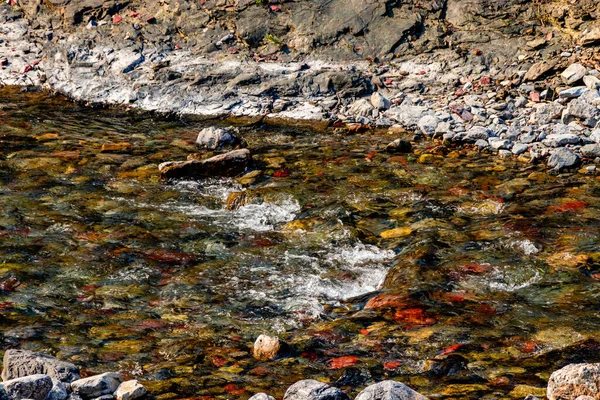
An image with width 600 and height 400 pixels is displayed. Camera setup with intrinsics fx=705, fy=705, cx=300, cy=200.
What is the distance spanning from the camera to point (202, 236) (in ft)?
28.9

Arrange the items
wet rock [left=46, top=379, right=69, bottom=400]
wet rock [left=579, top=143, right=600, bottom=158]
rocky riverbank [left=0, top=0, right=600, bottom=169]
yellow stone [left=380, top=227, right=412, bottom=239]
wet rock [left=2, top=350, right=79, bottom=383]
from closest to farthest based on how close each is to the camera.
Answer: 1. wet rock [left=46, top=379, right=69, bottom=400]
2. wet rock [left=2, top=350, right=79, bottom=383]
3. yellow stone [left=380, top=227, right=412, bottom=239]
4. wet rock [left=579, top=143, right=600, bottom=158]
5. rocky riverbank [left=0, top=0, right=600, bottom=169]

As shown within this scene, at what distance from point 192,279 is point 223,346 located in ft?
5.23

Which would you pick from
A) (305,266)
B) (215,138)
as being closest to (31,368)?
(305,266)

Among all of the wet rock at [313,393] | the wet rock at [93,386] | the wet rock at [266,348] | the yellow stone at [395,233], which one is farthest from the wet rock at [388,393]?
the yellow stone at [395,233]

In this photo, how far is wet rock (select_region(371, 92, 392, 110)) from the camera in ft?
44.8

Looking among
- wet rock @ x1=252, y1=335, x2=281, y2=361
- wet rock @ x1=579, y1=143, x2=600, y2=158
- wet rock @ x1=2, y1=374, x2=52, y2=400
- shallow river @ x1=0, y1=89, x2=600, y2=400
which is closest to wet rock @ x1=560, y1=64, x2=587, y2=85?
wet rock @ x1=579, y1=143, x2=600, y2=158

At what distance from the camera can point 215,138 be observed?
40.6 feet

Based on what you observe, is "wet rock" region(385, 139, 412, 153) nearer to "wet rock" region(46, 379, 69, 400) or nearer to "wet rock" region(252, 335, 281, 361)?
"wet rock" region(252, 335, 281, 361)

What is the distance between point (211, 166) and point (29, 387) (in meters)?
6.76

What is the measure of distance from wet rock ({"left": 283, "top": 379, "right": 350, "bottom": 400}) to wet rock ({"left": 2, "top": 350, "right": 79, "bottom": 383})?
1.62m

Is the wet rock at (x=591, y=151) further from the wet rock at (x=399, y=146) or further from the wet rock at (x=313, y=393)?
the wet rock at (x=313, y=393)

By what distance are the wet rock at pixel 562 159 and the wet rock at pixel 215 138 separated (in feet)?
17.3

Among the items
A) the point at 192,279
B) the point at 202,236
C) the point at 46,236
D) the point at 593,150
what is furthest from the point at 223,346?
the point at 593,150

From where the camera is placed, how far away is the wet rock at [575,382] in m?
4.54
